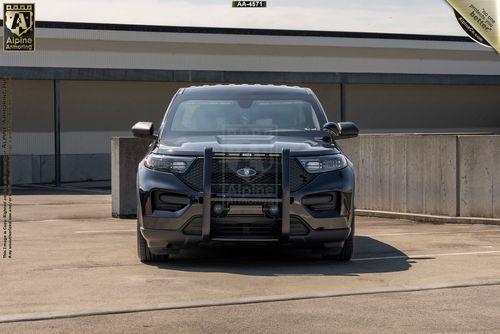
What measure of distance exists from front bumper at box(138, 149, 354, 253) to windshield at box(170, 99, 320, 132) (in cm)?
124

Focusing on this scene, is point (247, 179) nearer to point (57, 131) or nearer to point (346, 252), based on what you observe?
→ point (346, 252)

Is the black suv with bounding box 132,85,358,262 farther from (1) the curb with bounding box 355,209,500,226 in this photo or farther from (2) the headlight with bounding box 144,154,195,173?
(1) the curb with bounding box 355,209,500,226

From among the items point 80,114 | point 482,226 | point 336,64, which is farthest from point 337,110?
point 482,226

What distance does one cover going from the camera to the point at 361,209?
17.4 metres

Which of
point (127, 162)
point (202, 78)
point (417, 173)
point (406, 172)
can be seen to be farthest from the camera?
point (202, 78)

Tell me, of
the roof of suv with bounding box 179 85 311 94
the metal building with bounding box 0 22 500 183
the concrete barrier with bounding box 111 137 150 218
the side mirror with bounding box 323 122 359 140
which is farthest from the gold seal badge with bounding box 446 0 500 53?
the metal building with bounding box 0 22 500 183

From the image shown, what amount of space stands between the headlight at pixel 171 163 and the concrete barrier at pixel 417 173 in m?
6.09

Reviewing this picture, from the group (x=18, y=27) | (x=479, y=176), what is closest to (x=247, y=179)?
(x=479, y=176)

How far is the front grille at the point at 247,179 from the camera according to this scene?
1020 centimetres

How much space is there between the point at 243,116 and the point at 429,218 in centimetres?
508

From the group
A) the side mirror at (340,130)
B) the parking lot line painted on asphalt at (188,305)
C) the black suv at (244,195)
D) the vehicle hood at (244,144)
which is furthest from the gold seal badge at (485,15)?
the parking lot line painted on asphalt at (188,305)

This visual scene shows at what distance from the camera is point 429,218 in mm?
15797

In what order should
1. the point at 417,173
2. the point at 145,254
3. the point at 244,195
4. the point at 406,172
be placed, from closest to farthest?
the point at 244,195 → the point at 145,254 → the point at 417,173 → the point at 406,172

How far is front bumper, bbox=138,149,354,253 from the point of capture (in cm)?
1016
